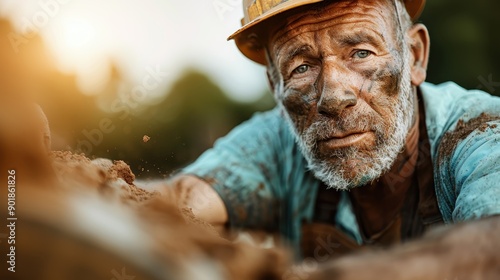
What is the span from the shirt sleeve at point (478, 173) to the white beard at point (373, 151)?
213 mm

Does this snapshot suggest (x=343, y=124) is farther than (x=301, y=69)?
No

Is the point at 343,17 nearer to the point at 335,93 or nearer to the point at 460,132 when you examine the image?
the point at 335,93

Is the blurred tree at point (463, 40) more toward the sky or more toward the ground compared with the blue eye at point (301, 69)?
more toward the ground

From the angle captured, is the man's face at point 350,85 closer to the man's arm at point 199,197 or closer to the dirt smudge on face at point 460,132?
the dirt smudge on face at point 460,132

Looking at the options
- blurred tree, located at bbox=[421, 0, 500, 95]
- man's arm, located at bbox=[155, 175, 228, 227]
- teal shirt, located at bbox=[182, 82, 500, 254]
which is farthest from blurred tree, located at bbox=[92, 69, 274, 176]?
blurred tree, located at bbox=[421, 0, 500, 95]

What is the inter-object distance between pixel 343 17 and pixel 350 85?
0.24 metres

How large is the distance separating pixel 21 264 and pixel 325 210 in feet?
5.53

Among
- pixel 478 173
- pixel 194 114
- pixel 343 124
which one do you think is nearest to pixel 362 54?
pixel 343 124

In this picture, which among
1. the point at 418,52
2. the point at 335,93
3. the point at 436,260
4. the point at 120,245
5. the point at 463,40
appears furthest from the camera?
the point at 463,40

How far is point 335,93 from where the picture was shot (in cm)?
187

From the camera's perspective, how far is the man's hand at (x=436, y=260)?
85cm

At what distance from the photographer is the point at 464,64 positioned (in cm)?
627

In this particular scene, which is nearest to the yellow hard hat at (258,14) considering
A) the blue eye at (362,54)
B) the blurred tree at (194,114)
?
the blue eye at (362,54)

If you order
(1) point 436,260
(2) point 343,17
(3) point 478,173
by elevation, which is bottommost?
(3) point 478,173
